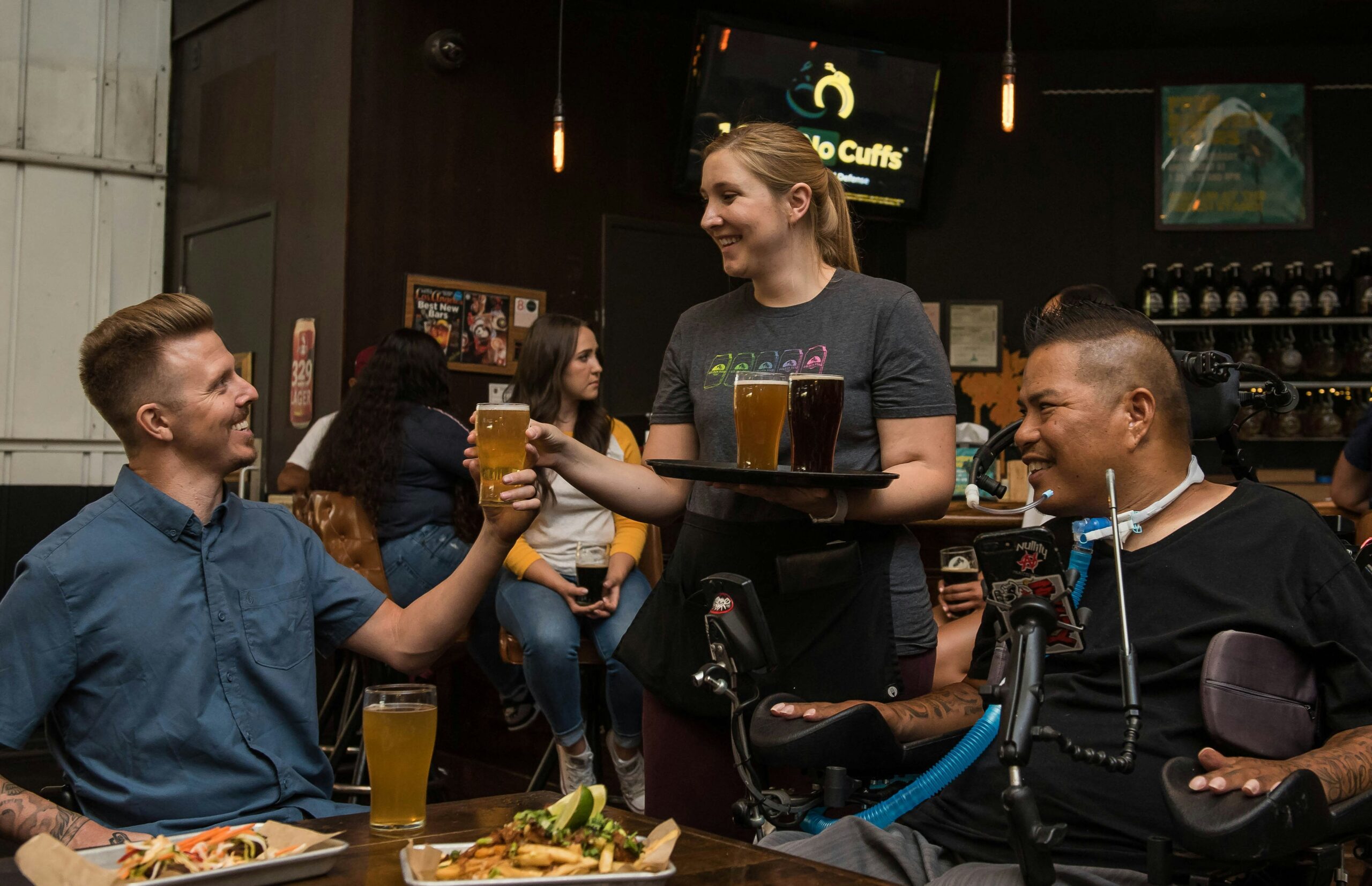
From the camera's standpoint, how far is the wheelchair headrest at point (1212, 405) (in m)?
1.79

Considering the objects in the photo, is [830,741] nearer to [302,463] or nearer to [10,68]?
[302,463]

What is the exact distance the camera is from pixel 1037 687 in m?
1.21

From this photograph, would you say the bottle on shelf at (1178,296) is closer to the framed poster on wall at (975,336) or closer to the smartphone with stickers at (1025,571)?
the framed poster on wall at (975,336)

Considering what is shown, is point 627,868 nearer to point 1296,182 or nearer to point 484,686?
point 484,686

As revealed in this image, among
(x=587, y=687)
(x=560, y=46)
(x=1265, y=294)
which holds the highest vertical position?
(x=560, y=46)

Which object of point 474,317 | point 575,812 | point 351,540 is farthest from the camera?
point 474,317

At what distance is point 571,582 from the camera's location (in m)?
3.63

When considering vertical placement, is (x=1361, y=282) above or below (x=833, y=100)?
below

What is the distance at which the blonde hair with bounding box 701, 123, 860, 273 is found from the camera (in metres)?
1.97

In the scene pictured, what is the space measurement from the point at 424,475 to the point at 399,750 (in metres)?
2.49

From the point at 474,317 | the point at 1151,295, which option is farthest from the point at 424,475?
the point at 1151,295

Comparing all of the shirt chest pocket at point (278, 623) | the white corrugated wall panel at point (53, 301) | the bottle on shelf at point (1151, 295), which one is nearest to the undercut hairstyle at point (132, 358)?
the shirt chest pocket at point (278, 623)

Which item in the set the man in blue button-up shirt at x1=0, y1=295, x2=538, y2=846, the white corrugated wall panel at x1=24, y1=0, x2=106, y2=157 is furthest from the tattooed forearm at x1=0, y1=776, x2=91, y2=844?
the white corrugated wall panel at x1=24, y1=0, x2=106, y2=157

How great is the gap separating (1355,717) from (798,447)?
0.78 m
